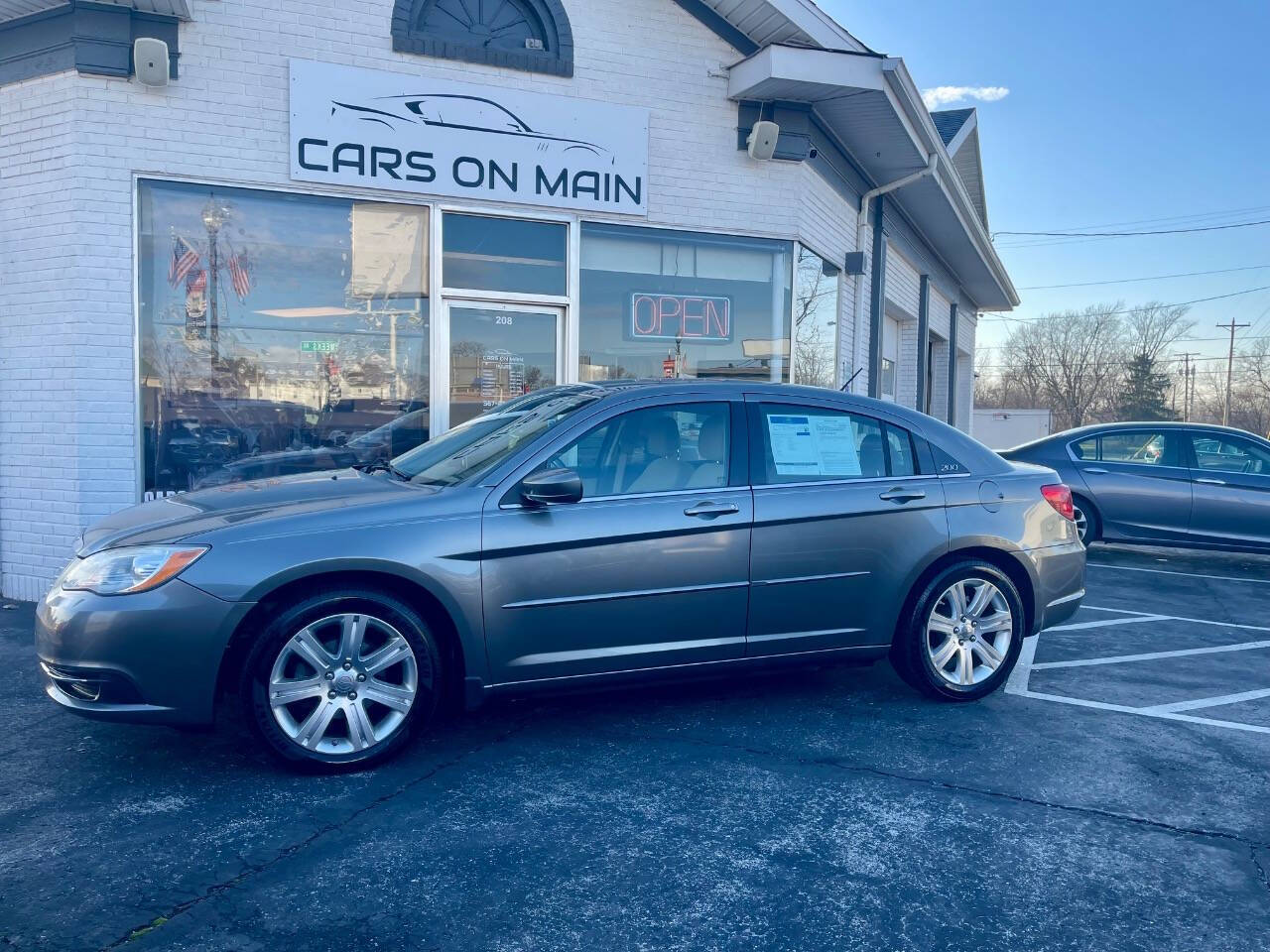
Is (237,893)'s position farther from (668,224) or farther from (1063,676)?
(668,224)

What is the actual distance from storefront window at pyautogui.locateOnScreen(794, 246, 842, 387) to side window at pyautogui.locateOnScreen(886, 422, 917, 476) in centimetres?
465

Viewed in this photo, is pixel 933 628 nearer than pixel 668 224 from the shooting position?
Yes

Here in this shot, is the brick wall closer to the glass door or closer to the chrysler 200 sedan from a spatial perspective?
the glass door

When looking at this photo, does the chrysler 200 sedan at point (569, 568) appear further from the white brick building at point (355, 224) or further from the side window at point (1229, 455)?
the side window at point (1229, 455)

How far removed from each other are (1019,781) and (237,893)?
2918 millimetres

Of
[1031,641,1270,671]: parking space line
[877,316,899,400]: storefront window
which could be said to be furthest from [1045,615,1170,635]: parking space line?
[877,316,899,400]: storefront window

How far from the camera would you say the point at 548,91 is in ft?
27.9

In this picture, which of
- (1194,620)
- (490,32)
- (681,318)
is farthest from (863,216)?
(1194,620)

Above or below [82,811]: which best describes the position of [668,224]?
above

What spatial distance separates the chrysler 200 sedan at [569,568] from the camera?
3854 mm

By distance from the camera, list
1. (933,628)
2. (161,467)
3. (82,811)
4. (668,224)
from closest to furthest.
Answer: (82,811) < (933,628) < (161,467) < (668,224)

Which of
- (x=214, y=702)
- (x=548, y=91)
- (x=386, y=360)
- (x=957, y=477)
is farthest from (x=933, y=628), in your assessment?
(x=548, y=91)

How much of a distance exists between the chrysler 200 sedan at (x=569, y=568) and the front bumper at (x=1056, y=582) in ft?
0.04

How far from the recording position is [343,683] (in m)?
3.99
